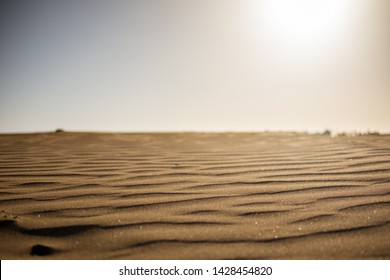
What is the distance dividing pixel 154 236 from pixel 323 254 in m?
0.78

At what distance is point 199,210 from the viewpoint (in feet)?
6.13

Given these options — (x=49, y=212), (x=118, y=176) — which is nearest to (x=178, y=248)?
(x=49, y=212)

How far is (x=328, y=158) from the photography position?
10.9 feet

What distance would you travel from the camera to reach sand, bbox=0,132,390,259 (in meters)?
1.44

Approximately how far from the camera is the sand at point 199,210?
56.6 inches

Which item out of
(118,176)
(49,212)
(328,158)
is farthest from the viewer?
(328,158)

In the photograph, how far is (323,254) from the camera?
→ 1372 mm
